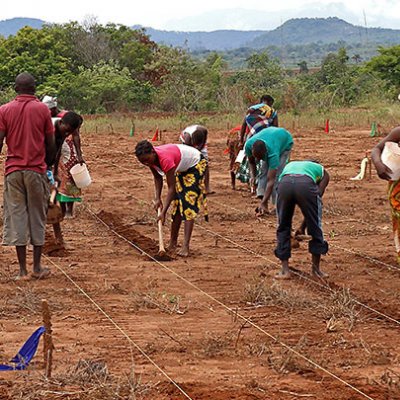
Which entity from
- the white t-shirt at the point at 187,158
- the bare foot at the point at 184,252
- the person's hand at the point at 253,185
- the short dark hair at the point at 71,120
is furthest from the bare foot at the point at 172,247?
the person's hand at the point at 253,185

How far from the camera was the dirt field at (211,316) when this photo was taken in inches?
185

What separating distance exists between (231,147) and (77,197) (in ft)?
13.0

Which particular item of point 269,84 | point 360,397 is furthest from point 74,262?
point 269,84

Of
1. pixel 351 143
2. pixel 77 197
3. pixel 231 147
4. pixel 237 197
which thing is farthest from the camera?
pixel 351 143

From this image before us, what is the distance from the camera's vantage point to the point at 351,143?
20.2 meters

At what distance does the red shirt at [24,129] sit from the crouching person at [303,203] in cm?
189

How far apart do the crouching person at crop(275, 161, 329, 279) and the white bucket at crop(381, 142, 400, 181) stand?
735mm

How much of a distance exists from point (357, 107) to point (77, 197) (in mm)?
22580

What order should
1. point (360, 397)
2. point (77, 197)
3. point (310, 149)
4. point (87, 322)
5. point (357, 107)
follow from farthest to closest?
point (357, 107), point (310, 149), point (77, 197), point (87, 322), point (360, 397)

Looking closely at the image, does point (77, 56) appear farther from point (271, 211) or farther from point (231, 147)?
point (271, 211)

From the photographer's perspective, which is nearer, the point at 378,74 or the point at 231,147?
the point at 231,147

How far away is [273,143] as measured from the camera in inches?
357

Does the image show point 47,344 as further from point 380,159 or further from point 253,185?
point 253,185

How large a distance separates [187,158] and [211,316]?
228 centimetres
